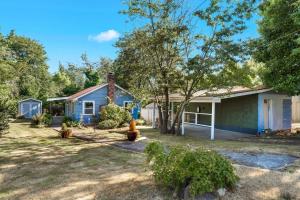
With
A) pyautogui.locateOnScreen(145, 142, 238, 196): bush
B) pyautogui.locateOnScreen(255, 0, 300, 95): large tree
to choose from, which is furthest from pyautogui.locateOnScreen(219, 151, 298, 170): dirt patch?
pyautogui.locateOnScreen(255, 0, 300, 95): large tree

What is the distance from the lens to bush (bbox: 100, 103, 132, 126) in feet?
71.7

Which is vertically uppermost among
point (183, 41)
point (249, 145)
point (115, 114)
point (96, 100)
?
point (183, 41)

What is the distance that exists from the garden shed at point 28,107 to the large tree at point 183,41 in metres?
20.3

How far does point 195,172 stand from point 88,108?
2074 centimetres

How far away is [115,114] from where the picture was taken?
21.9m

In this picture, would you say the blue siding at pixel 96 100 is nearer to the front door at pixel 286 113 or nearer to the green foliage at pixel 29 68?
the front door at pixel 286 113

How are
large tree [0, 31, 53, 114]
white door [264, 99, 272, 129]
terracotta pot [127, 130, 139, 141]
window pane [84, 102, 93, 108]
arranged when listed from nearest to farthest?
terracotta pot [127, 130, 139, 141] < white door [264, 99, 272, 129] < window pane [84, 102, 93, 108] < large tree [0, 31, 53, 114]

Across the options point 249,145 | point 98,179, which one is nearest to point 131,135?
point 249,145

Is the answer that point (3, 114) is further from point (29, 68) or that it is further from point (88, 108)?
point (29, 68)

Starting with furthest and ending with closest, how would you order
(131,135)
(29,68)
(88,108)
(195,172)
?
(29,68) < (88,108) < (131,135) < (195,172)

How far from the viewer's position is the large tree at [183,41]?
14328mm

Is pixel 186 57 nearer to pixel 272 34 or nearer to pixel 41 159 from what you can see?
pixel 272 34

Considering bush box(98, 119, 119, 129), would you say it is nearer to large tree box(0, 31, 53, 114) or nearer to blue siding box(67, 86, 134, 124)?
blue siding box(67, 86, 134, 124)

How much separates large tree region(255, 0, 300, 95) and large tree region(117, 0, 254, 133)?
45.7 inches
